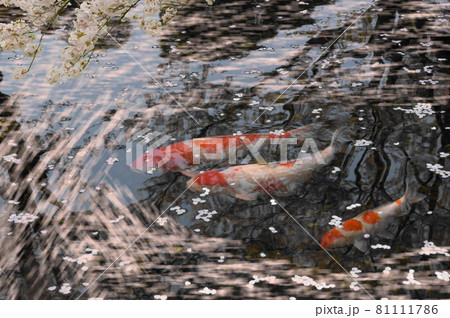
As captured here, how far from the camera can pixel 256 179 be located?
3.48 m

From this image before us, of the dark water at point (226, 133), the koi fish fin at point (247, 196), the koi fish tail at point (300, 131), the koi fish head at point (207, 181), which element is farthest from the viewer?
the koi fish tail at point (300, 131)

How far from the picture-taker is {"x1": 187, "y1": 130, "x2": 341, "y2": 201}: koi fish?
3420 millimetres

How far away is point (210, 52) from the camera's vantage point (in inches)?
215

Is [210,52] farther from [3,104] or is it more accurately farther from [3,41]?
[3,41]

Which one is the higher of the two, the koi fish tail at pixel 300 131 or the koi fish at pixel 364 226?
the koi fish tail at pixel 300 131

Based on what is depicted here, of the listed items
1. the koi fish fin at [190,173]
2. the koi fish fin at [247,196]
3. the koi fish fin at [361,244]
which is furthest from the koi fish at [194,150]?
the koi fish fin at [361,244]

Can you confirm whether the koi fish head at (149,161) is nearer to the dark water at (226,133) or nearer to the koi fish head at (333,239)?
the dark water at (226,133)

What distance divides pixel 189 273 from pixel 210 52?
3159 mm

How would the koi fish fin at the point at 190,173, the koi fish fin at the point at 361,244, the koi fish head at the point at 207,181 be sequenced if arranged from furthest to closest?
the koi fish fin at the point at 190,173, the koi fish head at the point at 207,181, the koi fish fin at the point at 361,244

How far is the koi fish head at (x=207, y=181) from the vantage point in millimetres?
3484

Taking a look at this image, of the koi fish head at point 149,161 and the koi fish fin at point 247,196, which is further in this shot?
the koi fish head at point 149,161

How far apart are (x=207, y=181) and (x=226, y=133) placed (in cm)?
66

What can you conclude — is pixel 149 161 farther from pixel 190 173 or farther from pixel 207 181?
pixel 207 181
